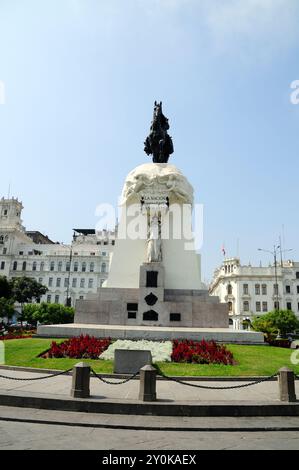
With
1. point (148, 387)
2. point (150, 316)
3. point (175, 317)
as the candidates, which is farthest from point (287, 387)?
point (150, 316)

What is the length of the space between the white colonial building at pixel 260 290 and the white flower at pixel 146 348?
199ft

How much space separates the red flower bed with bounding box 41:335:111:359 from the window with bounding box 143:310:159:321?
207 inches

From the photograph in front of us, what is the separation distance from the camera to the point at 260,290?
7219 centimetres

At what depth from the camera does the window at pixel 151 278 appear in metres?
19.9

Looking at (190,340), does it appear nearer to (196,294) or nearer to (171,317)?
(171,317)

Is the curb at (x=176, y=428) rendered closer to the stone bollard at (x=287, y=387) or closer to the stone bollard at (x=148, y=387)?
the stone bollard at (x=148, y=387)

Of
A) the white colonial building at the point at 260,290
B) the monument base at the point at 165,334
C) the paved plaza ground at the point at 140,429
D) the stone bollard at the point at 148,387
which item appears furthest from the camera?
the white colonial building at the point at 260,290

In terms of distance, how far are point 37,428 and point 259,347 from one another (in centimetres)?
1134

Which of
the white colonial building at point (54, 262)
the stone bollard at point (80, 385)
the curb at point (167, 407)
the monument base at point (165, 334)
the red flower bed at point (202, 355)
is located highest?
the white colonial building at point (54, 262)

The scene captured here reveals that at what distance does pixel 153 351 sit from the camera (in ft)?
43.2

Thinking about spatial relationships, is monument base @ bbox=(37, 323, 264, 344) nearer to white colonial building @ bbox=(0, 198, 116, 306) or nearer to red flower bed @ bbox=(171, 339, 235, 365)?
red flower bed @ bbox=(171, 339, 235, 365)

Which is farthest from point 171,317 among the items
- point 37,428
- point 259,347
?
point 37,428

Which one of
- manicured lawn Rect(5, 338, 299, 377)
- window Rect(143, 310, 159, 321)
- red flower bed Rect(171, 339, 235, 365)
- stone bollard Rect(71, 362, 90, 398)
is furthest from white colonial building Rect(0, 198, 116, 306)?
stone bollard Rect(71, 362, 90, 398)

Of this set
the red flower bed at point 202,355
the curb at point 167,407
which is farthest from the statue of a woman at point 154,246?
the curb at point 167,407
